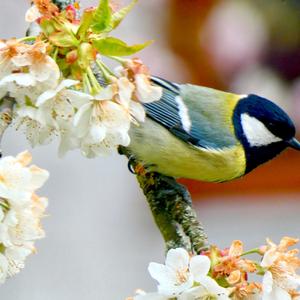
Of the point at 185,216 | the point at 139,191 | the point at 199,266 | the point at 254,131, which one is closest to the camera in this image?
the point at 199,266

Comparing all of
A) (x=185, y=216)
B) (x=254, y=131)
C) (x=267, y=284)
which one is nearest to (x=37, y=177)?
(x=267, y=284)

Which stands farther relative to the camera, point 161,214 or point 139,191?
point 139,191

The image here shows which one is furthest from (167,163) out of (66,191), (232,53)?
(66,191)

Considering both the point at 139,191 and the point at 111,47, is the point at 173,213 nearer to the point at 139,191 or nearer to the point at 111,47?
the point at 111,47

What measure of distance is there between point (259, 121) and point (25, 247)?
1.01 metres

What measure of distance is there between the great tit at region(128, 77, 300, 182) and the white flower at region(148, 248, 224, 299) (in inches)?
23.0

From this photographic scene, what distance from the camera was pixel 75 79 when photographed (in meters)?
1.15

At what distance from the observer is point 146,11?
3326 mm

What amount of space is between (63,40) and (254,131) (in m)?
0.94

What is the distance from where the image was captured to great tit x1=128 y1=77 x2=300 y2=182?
1860 millimetres

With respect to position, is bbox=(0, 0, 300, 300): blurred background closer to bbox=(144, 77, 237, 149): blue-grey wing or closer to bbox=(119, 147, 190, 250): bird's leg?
bbox=(144, 77, 237, 149): blue-grey wing

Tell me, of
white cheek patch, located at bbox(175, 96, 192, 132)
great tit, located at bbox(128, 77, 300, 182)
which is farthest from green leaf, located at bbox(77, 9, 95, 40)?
white cheek patch, located at bbox(175, 96, 192, 132)

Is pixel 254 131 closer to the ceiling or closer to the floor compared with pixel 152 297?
closer to the floor

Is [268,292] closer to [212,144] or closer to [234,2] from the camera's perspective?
[212,144]
